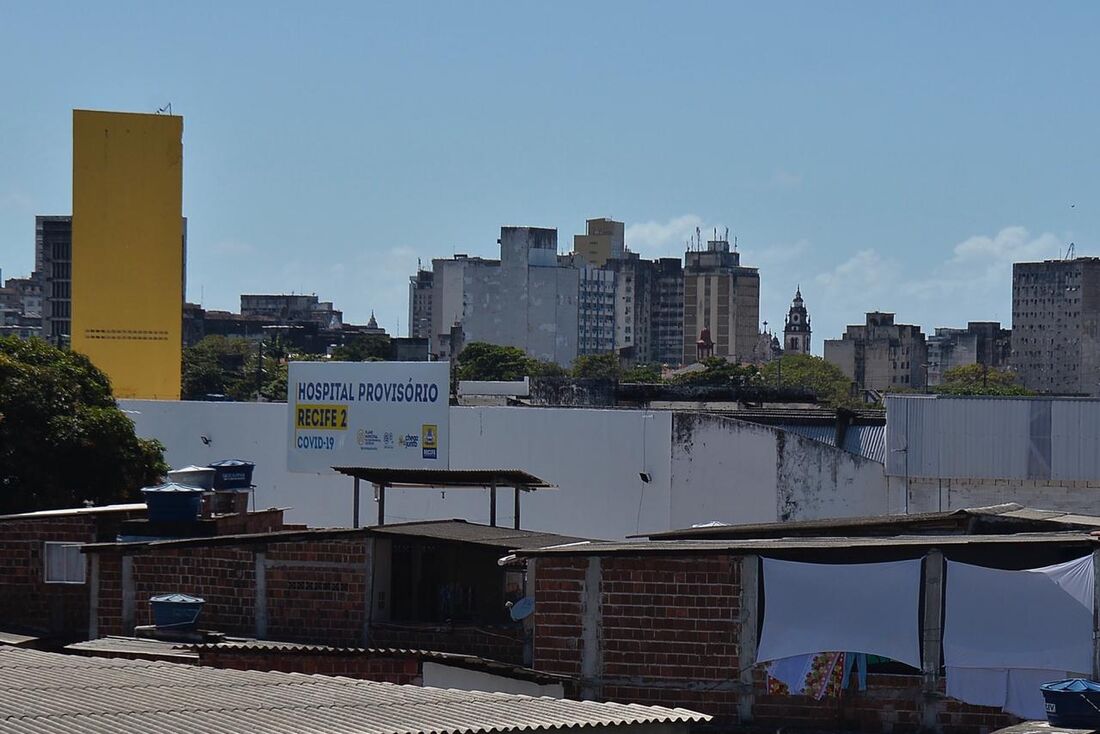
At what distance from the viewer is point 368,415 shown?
40406 mm

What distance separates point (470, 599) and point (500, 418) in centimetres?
2196

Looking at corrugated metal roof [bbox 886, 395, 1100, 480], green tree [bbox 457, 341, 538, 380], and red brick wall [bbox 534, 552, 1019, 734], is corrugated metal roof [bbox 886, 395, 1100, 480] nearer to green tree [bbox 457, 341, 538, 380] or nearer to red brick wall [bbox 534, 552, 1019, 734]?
red brick wall [bbox 534, 552, 1019, 734]

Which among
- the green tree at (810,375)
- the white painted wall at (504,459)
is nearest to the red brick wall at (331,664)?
the white painted wall at (504,459)

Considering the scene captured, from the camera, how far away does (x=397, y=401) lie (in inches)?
1585

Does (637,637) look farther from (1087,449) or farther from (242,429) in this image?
(242,429)

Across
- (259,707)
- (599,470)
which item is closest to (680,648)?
(259,707)

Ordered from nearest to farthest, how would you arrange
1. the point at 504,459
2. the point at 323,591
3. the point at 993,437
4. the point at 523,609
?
the point at 523,609
the point at 323,591
the point at 993,437
the point at 504,459

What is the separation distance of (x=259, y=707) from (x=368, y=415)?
30.7 meters

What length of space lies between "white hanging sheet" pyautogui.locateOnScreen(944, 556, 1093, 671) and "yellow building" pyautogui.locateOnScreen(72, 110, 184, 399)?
61297 mm

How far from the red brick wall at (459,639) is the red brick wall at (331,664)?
120cm

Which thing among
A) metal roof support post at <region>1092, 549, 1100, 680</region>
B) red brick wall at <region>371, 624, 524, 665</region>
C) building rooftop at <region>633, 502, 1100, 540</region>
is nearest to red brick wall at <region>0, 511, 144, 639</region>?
red brick wall at <region>371, 624, 524, 665</region>

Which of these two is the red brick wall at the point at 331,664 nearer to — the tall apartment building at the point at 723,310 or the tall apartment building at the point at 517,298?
the tall apartment building at the point at 517,298

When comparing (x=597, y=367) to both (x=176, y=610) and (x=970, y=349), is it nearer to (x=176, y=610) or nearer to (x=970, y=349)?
(x=970, y=349)

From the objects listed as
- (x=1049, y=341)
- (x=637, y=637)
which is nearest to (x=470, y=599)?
(x=637, y=637)
